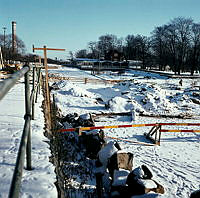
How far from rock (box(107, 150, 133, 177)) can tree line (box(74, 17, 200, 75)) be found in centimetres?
4387

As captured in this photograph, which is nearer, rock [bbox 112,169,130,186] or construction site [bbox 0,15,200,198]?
construction site [bbox 0,15,200,198]

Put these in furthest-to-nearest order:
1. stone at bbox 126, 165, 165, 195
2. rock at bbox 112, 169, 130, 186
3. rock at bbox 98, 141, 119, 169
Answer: rock at bbox 98, 141, 119, 169 → rock at bbox 112, 169, 130, 186 → stone at bbox 126, 165, 165, 195

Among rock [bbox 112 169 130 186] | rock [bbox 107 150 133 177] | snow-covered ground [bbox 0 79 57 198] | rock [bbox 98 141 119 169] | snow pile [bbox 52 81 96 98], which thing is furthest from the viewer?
snow pile [bbox 52 81 96 98]

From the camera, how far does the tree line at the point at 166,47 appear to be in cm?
4491

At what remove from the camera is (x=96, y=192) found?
4.09 meters

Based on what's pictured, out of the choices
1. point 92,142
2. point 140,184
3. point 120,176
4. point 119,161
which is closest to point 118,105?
point 92,142

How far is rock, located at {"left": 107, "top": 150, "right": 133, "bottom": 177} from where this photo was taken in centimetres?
416

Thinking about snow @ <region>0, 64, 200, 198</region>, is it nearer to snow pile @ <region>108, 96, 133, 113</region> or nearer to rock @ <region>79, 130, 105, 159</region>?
snow pile @ <region>108, 96, 133, 113</region>

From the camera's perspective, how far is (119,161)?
4.18m

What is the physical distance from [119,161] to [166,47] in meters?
55.2

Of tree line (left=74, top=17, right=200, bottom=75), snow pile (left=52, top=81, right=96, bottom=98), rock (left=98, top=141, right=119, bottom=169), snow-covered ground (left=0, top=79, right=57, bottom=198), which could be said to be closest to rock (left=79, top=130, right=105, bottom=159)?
rock (left=98, top=141, right=119, bottom=169)

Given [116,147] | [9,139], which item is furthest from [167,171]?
[9,139]

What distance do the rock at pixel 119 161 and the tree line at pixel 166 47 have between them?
144 ft

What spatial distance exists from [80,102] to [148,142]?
305 inches
